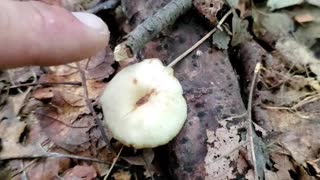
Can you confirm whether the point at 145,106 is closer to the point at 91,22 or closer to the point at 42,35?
the point at 91,22

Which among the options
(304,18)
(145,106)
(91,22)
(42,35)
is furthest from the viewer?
(304,18)

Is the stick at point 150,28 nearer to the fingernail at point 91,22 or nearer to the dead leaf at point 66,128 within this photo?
the fingernail at point 91,22

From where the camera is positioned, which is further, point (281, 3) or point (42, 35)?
point (281, 3)

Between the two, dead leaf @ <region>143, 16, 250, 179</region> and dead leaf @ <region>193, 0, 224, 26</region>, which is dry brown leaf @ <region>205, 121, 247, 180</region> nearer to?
dead leaf @ <region>143, 16, 250, 179</region>

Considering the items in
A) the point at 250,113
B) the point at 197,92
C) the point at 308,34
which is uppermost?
the point at 308,34

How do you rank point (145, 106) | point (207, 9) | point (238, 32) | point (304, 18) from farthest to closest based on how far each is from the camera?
point (304, 18), point (238, 32), point (207, 9), point (145, 106)

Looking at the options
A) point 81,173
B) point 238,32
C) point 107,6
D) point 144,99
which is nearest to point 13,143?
point 81,173

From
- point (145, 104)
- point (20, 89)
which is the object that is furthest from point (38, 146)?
point (145, 104)

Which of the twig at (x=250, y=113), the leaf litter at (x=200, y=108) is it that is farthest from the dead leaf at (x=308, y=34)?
the twig at (x=250, y=113)

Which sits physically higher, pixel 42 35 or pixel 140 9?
pixel 140 9
